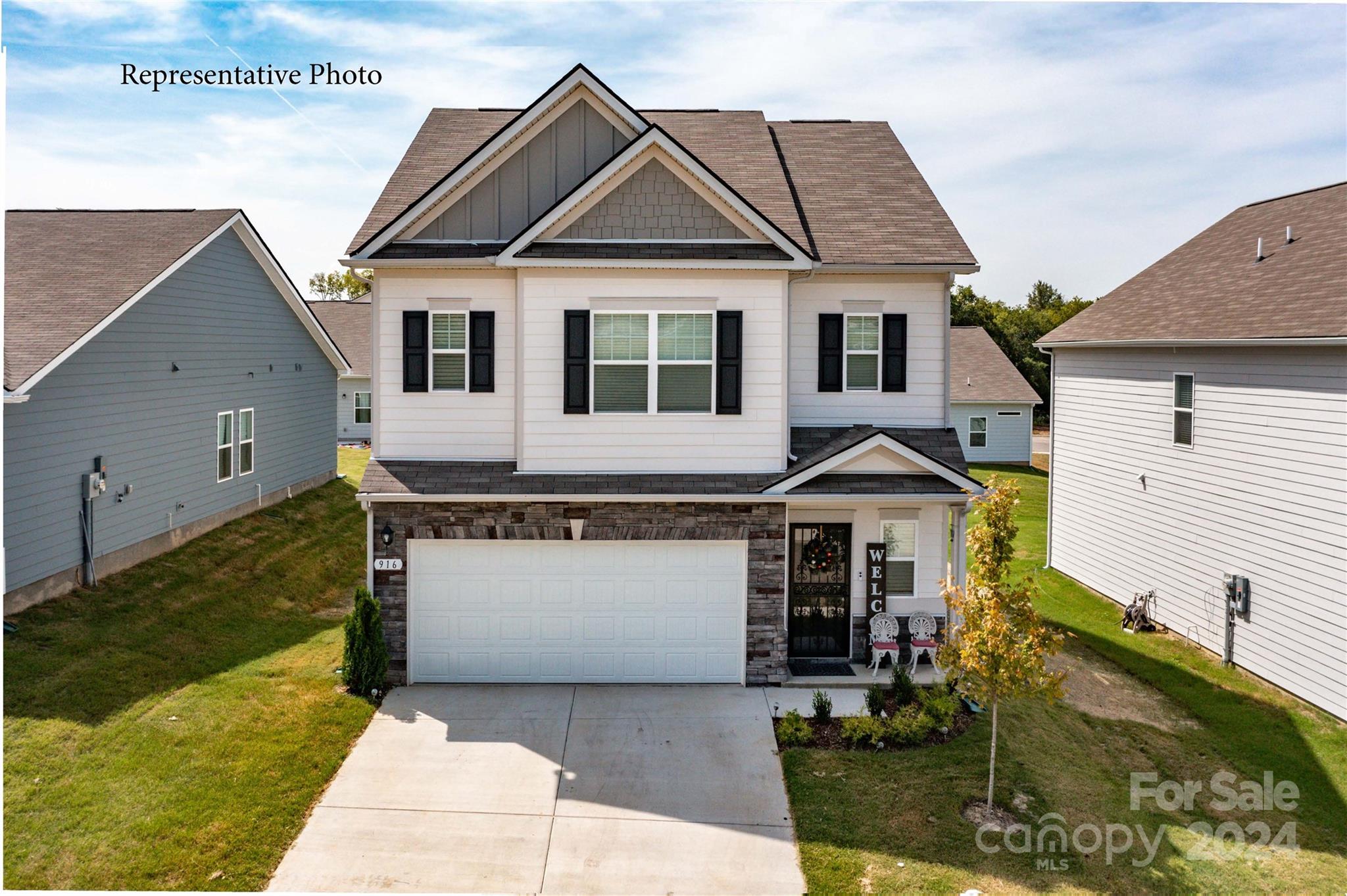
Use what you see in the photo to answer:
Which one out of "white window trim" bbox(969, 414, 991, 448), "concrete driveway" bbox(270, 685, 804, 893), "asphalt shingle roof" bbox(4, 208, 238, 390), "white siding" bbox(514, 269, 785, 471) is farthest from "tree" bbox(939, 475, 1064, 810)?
"white window trim" bbox(969, 414, 991, 448)

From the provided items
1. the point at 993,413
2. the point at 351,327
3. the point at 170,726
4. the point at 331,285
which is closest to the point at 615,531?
the point at 170,726

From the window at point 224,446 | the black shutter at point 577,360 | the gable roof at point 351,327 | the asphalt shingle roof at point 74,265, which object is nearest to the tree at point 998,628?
the black shutter at point 577,360

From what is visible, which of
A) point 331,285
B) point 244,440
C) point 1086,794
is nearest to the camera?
point 1086,794

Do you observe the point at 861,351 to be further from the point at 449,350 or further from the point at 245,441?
the point at 245,441

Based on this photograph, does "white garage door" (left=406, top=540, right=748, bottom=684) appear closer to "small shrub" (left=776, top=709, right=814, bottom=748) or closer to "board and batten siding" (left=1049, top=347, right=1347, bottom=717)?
"small shrub" (left=776, top=709, right=814, bottom=748)

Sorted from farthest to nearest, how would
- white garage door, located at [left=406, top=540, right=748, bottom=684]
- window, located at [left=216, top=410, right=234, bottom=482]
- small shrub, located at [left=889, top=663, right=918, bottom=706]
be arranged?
1. window, located at [left=216, top=410, right=234, bottom=482]
2. white garage door, located at [left=406, top=540, right=748, bottom=684]
3. small shrub, located at [left=889, top=663, right=918, bottom=706]

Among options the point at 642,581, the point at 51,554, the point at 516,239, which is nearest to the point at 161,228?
the point at 51,554

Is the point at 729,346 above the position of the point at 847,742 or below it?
above

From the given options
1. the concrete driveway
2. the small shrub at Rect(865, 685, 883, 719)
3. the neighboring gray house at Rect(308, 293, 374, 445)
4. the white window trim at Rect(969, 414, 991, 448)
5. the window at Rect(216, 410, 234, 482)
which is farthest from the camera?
the white window trim at Rect(969, 414, 991, 448)
